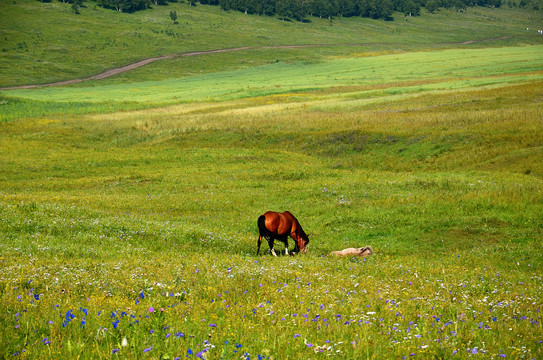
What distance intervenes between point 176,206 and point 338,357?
68.5 feet

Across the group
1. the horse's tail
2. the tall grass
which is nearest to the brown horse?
the horse's tail

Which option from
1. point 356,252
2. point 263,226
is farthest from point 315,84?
point 263,226

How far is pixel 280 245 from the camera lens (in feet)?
64.9

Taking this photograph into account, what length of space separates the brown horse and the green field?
3.67ft

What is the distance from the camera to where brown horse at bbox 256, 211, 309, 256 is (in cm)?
1616

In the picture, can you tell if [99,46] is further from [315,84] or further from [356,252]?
[356,252]

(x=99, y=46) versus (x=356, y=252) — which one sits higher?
(x=99, y=46)

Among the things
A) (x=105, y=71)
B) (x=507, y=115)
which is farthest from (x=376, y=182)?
(x=105, y=71)

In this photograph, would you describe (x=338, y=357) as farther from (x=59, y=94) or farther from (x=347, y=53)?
(x=347, y=53)

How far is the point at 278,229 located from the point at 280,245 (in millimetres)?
3538

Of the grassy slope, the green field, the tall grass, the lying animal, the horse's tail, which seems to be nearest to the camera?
the green field

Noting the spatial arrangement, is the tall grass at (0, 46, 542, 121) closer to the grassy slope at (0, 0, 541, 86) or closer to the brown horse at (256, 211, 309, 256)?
the grassy slope at (0, 0, 541, 86)

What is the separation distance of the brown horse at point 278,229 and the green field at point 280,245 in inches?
44.1

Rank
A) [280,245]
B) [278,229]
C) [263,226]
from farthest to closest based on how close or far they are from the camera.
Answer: [280,245] < [278,229] < [263,226]
